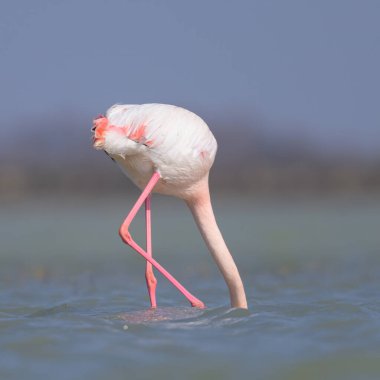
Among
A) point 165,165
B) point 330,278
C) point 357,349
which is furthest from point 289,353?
point 330,278

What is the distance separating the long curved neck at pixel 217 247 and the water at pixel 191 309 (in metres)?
0.18

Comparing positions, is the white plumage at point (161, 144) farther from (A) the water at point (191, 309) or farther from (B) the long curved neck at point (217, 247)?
(A) the water at point (191, 309)

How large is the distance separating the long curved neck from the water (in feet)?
0.60

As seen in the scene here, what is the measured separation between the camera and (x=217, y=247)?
721cm

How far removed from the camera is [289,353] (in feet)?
18.6

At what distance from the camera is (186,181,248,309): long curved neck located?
721 cm

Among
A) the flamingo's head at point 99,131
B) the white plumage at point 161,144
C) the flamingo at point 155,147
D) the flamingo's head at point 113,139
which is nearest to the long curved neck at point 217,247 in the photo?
the flamingo at point 155,147

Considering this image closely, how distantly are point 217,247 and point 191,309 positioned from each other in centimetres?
48

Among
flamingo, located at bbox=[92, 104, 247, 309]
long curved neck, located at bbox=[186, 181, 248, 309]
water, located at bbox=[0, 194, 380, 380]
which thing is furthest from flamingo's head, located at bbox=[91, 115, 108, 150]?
water, located at bbox=[0, 194, 380, 380]

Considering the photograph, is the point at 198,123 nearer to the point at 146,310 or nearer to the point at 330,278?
the point at 146,310

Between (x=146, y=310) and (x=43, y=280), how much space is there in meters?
3.68

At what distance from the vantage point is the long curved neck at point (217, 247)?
7.21 meters

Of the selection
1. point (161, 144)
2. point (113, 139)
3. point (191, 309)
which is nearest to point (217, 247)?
point (191, 309)

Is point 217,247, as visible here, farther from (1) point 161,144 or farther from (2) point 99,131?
(2) point 99,131
